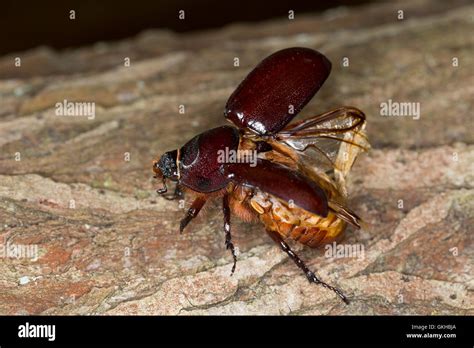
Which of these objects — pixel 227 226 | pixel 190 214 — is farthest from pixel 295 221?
pixel 190 214

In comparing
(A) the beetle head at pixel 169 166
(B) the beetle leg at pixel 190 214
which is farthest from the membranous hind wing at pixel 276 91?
(B) the beetle leg at pixel 190 214

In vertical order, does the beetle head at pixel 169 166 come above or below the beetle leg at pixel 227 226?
above

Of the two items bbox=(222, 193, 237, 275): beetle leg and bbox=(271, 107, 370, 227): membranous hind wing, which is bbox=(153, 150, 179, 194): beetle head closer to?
bbox=(222, 193, 237, 275): beetle leg

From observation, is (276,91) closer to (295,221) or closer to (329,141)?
(329,141)

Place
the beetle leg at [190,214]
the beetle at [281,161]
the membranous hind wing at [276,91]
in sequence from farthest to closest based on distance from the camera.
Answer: the membranous hind wing at [276,91]
the beetle leg at [190,214]
the beetle at [281,161]

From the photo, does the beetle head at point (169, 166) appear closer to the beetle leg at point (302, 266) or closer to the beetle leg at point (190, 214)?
the beetle leg at point (190, 214)
